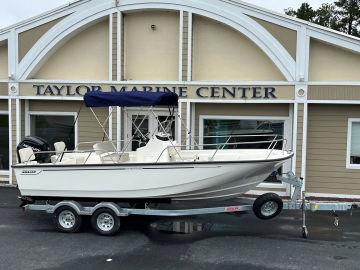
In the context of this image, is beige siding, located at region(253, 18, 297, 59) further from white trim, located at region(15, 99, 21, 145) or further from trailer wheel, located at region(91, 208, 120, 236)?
white trim, located at region(15, 99, 21, 145)

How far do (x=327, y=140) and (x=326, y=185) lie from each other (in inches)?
44.3

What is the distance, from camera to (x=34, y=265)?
22.6 ft

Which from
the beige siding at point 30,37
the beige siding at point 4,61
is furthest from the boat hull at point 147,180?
the beige siding at point 4,61

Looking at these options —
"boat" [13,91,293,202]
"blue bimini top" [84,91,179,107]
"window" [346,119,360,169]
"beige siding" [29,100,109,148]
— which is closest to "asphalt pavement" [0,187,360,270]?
"boat" [13,91,293,202]

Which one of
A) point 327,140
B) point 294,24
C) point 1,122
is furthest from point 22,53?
point 327,140

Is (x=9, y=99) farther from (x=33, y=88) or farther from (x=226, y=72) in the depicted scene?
(x=226, y=72)

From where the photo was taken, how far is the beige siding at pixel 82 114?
41.1ft

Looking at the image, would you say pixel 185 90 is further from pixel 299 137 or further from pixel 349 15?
pixel 349 15

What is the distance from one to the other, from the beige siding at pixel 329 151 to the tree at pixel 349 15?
30992mm

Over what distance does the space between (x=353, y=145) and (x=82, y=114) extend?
23.4 feet

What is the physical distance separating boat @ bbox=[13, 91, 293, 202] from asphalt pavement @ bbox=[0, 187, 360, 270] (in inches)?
28.1

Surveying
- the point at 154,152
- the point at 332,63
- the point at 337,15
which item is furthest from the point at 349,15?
the point at 154,152

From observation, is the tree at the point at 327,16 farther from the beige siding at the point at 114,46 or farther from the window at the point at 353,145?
the beige siding at the point at 114,46

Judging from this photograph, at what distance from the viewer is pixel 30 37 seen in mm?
12328
